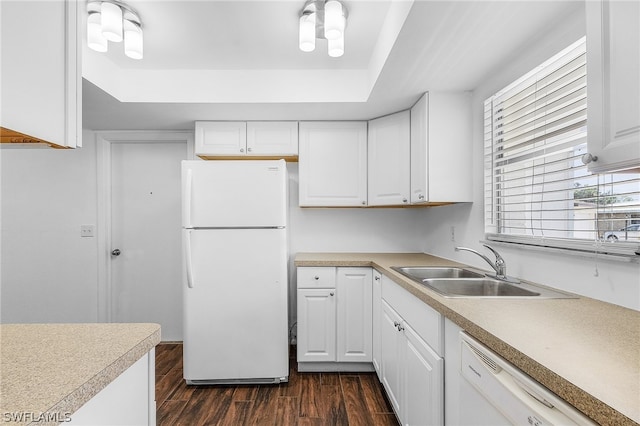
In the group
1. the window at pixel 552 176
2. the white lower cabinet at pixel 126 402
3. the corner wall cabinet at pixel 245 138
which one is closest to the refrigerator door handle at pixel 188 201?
the corner wall cabinet at pixel 245 138

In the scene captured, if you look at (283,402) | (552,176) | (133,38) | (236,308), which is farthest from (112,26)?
(283,402)

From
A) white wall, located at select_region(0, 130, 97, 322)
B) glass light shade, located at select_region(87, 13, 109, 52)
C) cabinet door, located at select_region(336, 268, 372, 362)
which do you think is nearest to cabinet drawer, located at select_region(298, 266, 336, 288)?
cabinet door, located at select_region(336, 268, 372, 362)

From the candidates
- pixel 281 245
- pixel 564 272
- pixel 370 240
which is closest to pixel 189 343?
pixel 281 245

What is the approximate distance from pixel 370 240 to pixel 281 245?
1.04 metres

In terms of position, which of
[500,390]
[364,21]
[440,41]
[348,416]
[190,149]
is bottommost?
[348,416]

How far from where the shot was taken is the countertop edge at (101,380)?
1.78 feet

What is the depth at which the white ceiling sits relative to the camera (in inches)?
52.9

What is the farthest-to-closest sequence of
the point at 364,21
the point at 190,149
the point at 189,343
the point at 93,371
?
the point at 190,149
the point at 189,343
the point at 364,21
the point at 93,371

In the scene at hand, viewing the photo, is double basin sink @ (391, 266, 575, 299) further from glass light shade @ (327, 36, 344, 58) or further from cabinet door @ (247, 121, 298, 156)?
cabinet door @ (247, 121, 298, 156)

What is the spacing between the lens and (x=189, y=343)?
2.22 meters

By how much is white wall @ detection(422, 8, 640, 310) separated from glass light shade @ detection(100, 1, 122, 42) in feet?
6.42

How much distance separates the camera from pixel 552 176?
4.91 ft

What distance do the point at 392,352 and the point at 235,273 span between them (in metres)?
1.15

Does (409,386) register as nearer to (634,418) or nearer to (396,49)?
(634,418)
